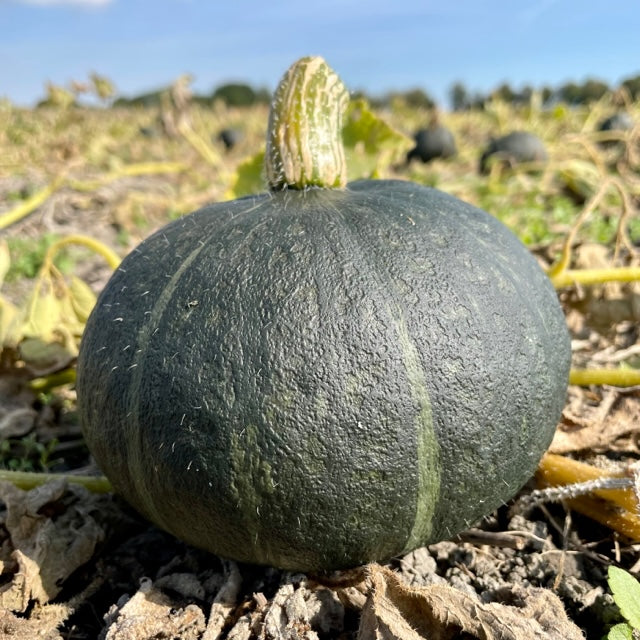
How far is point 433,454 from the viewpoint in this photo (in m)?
1.73

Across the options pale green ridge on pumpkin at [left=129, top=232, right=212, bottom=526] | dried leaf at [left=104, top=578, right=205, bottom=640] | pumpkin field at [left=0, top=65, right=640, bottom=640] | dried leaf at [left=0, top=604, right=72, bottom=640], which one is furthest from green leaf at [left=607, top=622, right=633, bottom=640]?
dried leaf at [left=0, top=604, right=72, bottom=640]

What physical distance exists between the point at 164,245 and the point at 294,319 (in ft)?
1.85

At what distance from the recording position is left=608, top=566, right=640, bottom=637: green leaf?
1689 mm

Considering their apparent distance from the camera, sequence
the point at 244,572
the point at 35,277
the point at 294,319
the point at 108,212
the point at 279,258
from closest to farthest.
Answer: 1. the point at 294,319
2. the point at 279,258
3. the point at 244,572
4. the point at 35,277
5. the point at 108,212

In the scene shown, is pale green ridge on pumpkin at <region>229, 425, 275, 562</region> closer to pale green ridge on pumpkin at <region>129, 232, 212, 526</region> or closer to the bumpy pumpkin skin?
the bumpy pumpkin skin

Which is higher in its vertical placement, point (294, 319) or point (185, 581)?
point (294, 319)

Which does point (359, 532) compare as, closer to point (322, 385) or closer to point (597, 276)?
point (322, 385)

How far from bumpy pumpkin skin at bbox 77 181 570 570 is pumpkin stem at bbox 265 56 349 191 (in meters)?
0.22

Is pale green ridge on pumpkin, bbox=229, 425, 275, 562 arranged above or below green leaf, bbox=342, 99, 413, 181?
below

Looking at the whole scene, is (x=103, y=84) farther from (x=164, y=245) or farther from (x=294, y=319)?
(x=294, y=319)

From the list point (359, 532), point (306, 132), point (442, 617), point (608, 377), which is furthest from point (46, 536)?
point (608, 377)

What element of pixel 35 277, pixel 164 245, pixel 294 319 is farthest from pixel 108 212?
pixel 294 319

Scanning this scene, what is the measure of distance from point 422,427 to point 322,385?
0.27m

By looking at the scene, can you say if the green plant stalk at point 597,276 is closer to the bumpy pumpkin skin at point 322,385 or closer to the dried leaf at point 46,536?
the bumpy pumpkin skin at point 322,385
